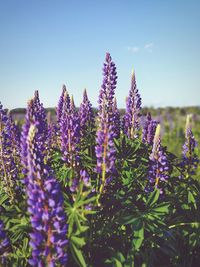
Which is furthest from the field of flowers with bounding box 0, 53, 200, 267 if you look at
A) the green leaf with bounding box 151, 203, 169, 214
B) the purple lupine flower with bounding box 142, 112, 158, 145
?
the purple lupine flower with bounding box 142, 112, 158, 145

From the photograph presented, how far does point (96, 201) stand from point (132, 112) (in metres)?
2.12

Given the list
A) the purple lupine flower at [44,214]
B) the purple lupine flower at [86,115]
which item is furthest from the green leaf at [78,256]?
the purple lupine flower at [86,115]

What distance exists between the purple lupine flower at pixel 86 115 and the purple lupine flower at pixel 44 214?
96.5 inches

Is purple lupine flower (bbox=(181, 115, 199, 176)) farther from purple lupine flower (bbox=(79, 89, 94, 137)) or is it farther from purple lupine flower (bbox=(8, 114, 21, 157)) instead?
purple lupine flower (bbox=(8, 114, 21, 157))

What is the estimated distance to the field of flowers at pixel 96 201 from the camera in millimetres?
2434

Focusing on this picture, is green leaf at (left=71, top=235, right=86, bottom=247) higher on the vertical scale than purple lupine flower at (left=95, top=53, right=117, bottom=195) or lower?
lower

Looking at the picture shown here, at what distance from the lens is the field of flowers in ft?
7.98

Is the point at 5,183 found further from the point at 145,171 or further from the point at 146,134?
the point at 146,134

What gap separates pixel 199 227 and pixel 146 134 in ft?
5.92

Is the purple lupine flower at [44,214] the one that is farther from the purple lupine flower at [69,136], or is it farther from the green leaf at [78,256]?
the purple lupine flower at [69,136]

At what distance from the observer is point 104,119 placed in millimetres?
3273

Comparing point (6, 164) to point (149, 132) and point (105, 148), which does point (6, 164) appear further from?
point (149, 132)

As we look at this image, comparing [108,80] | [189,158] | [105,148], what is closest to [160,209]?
[105,148]

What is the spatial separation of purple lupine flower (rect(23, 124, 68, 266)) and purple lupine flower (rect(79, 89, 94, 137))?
8.04 ft
